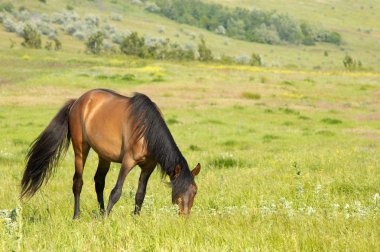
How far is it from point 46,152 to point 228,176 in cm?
455

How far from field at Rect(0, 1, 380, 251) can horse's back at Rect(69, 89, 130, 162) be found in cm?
77

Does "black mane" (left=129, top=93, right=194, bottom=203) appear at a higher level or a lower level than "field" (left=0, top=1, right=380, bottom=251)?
higher

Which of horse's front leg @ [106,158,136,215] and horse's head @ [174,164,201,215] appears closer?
horse's head @ [174,164,201,215]

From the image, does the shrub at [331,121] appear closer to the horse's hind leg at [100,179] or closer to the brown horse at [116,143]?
the brown horse at [116,143]

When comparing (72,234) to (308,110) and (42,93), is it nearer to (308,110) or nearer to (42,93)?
(308,110)

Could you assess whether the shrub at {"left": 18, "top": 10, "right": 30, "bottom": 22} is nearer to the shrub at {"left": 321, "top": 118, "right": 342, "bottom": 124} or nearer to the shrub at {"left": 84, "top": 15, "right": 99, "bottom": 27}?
the shrub at {"left": 84, "top": 15, "right": 99, "bottom": 27}

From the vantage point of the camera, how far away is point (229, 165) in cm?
1449

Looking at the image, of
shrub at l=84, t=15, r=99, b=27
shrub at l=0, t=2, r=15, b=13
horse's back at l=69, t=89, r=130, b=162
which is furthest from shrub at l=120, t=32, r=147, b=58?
horse's back at l=69, t=89, r=130, b=162

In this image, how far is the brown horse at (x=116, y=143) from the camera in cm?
742

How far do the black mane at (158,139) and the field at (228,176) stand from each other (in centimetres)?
60

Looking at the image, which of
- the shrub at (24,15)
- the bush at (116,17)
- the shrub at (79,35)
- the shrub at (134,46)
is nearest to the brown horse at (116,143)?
the shrub at (134,46)

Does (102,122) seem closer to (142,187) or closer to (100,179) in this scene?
(100,179)

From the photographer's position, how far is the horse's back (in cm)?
827

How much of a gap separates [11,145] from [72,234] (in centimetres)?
1563
